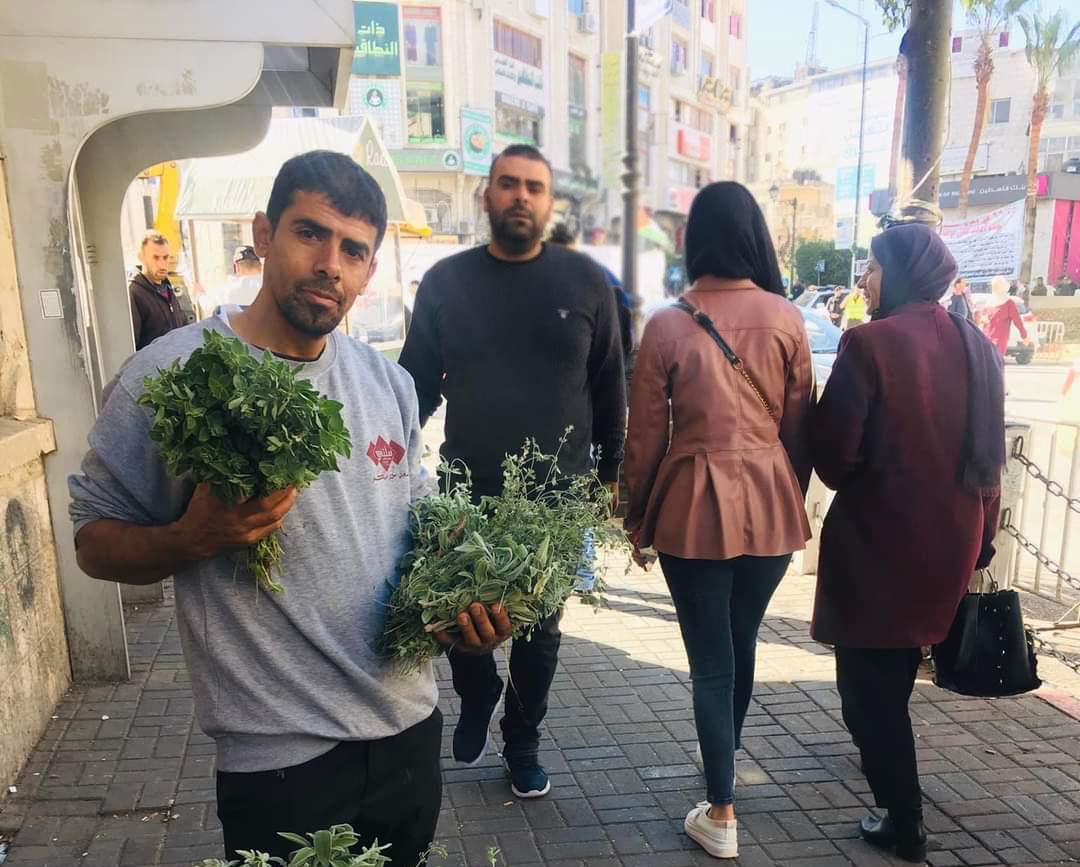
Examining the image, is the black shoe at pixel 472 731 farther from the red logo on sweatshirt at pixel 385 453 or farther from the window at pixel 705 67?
the window at pixel 705 67

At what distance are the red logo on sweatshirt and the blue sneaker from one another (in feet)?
6.26

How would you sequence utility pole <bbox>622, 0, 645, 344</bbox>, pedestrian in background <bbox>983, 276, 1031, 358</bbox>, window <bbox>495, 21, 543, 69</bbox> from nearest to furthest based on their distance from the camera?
utility pole <bbox>622, 0, 645, 344</bbox> → window <bbox>495, 21, 543, 69</bbox> → pedestrian in background <bbox>983, 276, 1031, 358</bbox>

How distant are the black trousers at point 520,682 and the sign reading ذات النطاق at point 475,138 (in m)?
1.68

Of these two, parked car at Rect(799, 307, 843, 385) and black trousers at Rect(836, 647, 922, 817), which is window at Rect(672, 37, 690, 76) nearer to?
parked car at Rect(799, 307, 843, 385)

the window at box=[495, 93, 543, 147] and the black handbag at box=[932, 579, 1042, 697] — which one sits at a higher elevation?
the window at box=[495, 93, 543, 147]

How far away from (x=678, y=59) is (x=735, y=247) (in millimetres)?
1282

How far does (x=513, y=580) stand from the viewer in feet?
5.60

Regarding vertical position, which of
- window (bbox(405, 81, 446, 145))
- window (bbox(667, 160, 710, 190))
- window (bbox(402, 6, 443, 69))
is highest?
window (bbox(402, 6, 443, 69))

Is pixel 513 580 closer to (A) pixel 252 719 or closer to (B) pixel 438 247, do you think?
(A) pixel 252 719

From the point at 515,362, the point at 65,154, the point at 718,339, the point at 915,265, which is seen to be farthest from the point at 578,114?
the point at 65,154

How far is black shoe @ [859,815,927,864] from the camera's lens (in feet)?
9.35

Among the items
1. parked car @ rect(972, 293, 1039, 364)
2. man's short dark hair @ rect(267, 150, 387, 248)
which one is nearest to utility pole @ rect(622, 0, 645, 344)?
man's short dark hair @ rect(267, 150, 387, 248)

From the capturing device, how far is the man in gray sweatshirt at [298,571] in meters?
1.47

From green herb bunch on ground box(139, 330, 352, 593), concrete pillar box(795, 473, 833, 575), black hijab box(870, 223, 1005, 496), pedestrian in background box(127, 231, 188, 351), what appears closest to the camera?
green herb bunch on ground box(139, 330, 352, 593)
